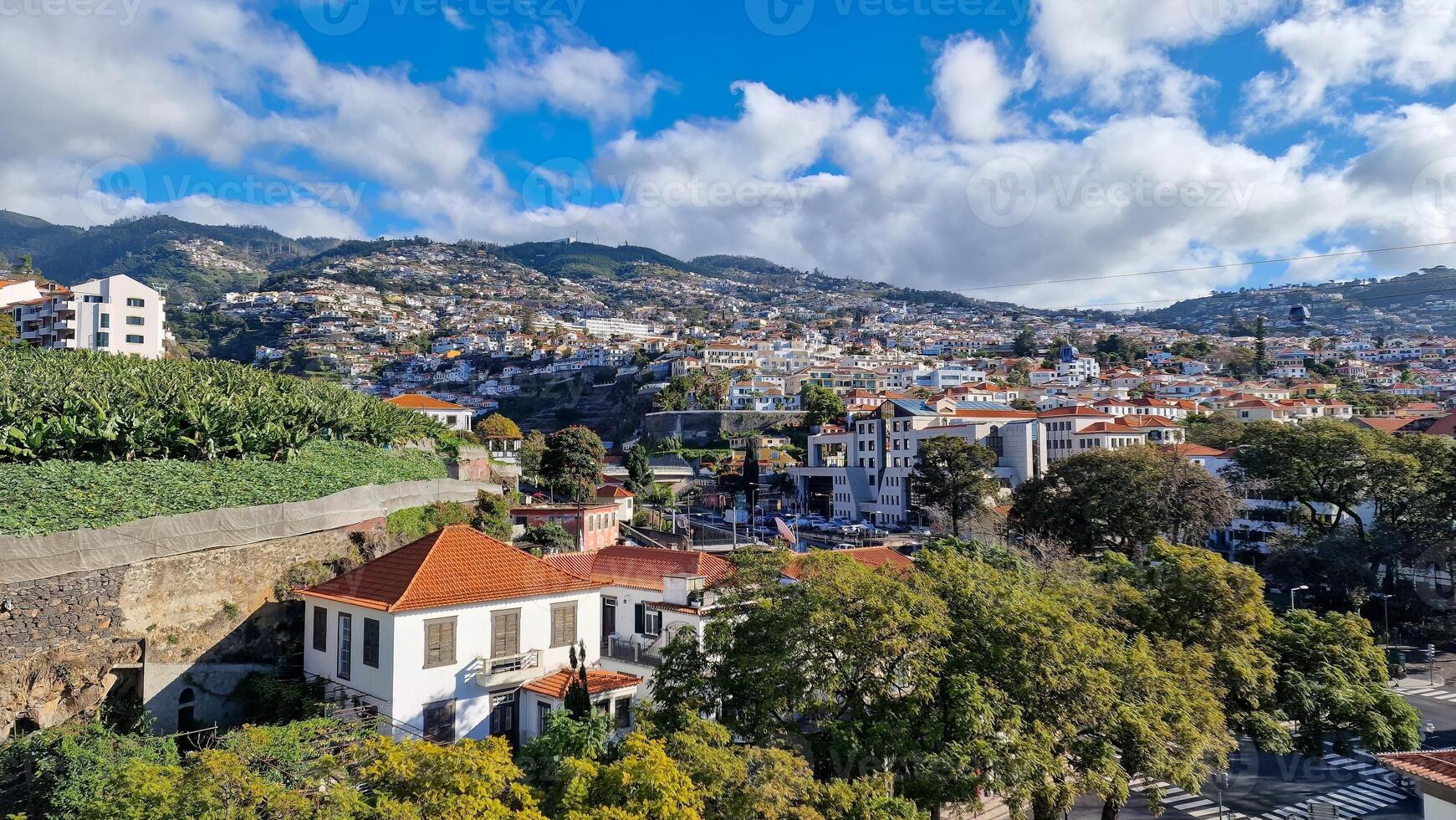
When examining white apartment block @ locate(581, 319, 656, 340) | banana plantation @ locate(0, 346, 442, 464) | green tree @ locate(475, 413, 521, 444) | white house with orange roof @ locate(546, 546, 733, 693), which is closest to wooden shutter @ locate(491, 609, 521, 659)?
white house with orange roof @ locate(546, 546, 733, 693)

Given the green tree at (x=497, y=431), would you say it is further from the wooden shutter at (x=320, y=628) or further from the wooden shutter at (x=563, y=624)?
the wooden shutter at (x=563, y=624)

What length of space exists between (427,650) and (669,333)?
16495 centimetres

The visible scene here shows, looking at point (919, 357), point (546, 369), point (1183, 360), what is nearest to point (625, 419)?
point (546, 369)

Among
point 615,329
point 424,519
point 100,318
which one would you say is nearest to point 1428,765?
point 424,519

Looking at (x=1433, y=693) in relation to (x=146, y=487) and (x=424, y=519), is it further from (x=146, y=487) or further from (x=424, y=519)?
(x=146, y=487)

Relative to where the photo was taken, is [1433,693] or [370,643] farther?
[1433,693]

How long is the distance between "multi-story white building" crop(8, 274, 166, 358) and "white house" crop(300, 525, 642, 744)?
144 feet

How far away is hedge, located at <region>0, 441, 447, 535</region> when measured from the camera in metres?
14.7

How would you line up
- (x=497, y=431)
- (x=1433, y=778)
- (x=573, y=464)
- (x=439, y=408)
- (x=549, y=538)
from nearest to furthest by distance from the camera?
(x=1433, y=778) < (x=549, y=538) < (x=573, y=464) < (x=439, y=408) < (x=497, y=431)

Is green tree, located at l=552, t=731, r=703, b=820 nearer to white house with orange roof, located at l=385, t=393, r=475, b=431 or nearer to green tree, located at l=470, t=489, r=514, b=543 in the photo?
green tree, located at l=470, t=489, r=514, b=543

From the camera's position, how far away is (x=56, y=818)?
32.1 feet

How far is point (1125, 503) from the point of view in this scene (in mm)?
41875

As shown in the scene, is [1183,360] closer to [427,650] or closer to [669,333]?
[669,333]

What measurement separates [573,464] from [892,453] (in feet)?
116
